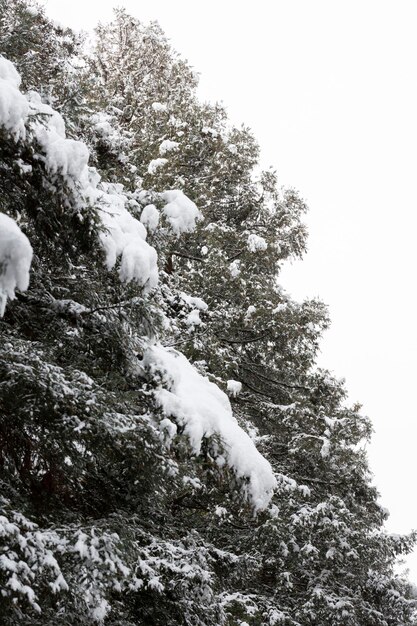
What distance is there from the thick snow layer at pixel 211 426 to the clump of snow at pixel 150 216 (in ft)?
5.48

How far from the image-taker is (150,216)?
559cm

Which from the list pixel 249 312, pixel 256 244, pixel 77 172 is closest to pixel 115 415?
pixel 77 172

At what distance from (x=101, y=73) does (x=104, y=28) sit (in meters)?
1.61

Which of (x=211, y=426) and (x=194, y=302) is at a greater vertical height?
(x=194, y=302)

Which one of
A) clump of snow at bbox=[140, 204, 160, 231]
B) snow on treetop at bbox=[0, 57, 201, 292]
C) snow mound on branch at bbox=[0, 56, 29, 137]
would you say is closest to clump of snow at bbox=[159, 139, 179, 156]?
clump of snow at bbox=[140, 204, 160, 231]

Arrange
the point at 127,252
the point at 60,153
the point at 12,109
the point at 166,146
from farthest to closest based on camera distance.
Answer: the point at 166,146 < the point at 127,252 < the point at 60,153 < the point at 12,109

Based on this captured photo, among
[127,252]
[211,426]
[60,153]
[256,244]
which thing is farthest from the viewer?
[256,244]

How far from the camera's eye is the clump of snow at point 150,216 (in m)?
5.56

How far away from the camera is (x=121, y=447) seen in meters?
4.04

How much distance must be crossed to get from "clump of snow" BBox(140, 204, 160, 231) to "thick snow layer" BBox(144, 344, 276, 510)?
1669mm

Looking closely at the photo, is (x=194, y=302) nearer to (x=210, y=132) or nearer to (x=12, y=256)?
(x=210, y=132)

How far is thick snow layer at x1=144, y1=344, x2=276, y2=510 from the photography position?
13.5ft

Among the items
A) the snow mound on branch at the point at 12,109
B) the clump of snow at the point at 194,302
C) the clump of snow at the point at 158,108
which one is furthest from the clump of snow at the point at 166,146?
the snow mound on branch at the point at 12,109

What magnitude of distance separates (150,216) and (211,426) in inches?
93.9
